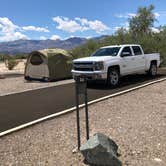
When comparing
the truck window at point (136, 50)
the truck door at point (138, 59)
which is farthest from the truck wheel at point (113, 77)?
the truck window at point (136, 50)

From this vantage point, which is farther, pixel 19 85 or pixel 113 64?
pixel 19 85

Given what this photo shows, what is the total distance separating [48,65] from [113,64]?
4.99m

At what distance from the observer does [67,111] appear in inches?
391

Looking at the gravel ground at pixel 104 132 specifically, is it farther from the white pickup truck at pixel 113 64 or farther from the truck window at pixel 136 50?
the truck window at pixel 136 50

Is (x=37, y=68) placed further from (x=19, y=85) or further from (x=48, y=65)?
(x=19, y=85)

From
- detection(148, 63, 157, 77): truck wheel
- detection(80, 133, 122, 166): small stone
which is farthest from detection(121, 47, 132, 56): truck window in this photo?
detection(80, 133, 122, 166): small stone

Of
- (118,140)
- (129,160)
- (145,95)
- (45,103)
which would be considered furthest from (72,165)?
(145,95)

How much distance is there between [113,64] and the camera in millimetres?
15727

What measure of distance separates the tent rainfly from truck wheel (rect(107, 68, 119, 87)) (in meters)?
4.69

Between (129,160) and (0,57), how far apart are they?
66601 millimetres

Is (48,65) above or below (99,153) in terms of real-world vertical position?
above

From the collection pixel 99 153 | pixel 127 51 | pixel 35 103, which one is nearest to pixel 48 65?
pixel 127 51

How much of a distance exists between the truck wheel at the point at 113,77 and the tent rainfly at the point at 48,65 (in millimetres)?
4692

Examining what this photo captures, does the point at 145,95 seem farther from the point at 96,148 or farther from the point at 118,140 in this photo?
the point at 96,148
